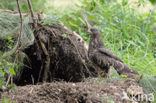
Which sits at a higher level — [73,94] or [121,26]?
[121,26]

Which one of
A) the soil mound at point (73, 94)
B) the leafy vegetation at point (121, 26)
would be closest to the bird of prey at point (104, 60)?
the leafy vegetation at point (121, 26)

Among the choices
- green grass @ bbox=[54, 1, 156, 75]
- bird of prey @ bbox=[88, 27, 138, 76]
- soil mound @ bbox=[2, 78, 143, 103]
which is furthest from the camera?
green grass @ bbox=[54, 1, 156, 75]

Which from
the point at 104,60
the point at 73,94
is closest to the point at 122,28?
the point at 104,60

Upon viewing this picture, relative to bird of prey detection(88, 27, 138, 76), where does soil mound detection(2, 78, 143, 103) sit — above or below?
below

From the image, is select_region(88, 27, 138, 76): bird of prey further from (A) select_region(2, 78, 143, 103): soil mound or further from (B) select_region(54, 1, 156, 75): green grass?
(A) select_region(2, 78, 143, 103): soil mound

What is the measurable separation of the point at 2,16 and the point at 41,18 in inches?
27.1

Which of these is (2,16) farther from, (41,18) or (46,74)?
(46,74)

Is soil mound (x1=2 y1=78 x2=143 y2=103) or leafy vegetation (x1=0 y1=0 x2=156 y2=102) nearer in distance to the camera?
soil mound (x1=2 y1=78 x2=143 y2=103)

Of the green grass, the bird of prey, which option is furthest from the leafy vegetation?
the bird of prey

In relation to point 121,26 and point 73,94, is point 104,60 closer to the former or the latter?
point 121,26

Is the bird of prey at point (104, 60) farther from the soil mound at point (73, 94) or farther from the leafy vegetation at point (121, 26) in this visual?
the soil mound at point (73, 94)

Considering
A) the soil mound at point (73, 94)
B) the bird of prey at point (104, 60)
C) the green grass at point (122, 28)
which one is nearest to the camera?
the soil mound at point (73, 94)

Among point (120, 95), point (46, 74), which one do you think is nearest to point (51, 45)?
point (46, 74)

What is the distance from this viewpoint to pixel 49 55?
5.12 metres
